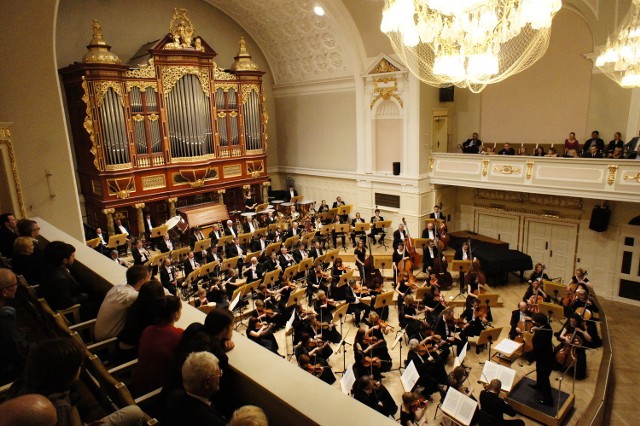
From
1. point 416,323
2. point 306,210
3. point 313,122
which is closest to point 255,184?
point 306,210

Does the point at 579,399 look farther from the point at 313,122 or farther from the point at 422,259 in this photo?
the point at 313,122

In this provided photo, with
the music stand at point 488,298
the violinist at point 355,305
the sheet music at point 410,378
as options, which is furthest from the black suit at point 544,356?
the violinist at point 355,305

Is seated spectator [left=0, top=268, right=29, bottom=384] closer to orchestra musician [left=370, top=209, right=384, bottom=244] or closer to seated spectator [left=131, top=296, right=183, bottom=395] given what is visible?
seated spectator [left=131, top=296, right=183, bottom=395]

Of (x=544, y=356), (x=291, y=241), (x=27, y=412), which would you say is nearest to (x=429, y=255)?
(x=291, y=241)

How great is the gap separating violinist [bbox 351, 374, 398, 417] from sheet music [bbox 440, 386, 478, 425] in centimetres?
86

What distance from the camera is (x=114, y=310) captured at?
3.48m

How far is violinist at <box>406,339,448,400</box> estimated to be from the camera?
685 centimetres

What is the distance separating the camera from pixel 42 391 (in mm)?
2117

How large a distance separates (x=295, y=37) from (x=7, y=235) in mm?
12764

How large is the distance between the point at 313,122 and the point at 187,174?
5.72m

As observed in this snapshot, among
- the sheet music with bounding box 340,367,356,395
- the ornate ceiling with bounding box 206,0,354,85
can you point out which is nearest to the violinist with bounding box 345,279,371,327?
the sheet music with bounding box 340,367,356,395

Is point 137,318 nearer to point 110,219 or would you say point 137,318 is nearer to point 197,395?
point 197,395

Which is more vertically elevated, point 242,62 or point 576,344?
point 242,62

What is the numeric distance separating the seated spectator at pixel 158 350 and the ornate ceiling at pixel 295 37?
13108mm
